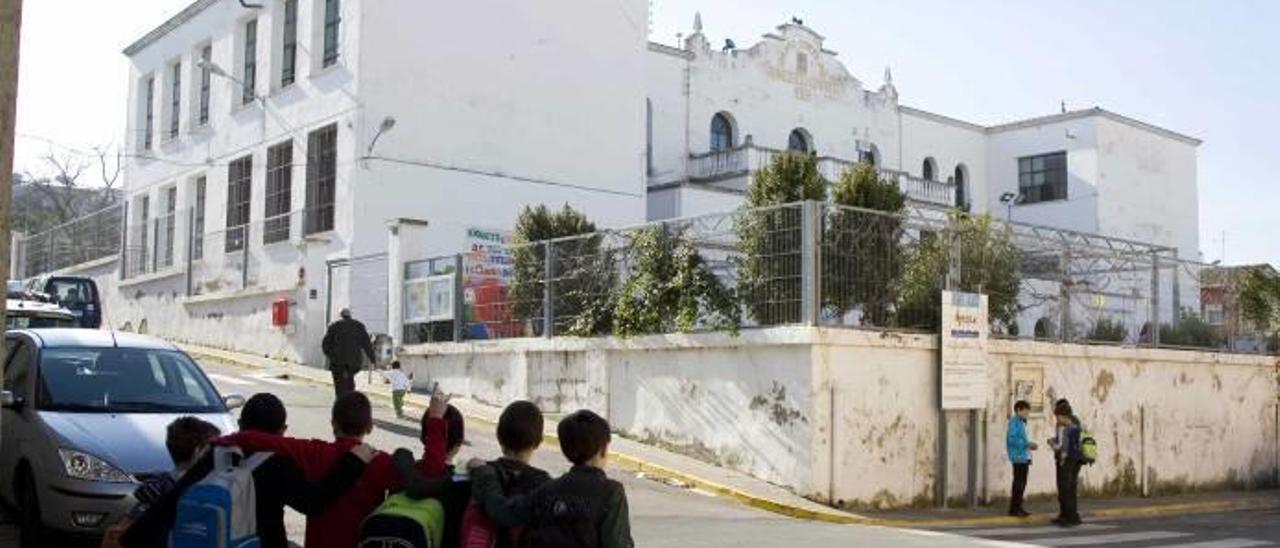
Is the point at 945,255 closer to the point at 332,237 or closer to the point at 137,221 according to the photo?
the point at 332,237

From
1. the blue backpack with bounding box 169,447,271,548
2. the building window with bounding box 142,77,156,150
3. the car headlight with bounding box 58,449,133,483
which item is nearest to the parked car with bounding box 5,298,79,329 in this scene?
the car headlight with bounding box 58,449,133,483

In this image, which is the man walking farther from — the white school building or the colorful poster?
the white school building

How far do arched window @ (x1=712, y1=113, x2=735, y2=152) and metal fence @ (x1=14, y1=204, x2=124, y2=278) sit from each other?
61.8 feet

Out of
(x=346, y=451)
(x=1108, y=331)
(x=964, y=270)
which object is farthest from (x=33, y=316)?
(x=1108, y=331)

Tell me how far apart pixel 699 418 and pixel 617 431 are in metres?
1.92

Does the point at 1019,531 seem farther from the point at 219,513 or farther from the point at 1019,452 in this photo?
the point at 219,513

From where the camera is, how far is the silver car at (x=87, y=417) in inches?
329

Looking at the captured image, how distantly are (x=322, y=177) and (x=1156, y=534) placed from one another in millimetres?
20460

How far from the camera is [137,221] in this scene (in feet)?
129

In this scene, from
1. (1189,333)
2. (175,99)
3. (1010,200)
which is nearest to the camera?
(1189,333)

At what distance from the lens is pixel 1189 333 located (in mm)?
21906

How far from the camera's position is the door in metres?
9.18

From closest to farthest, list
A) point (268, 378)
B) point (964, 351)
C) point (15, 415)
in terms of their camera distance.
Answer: point (15, 415) < point (964, 351) < point (268, 378)

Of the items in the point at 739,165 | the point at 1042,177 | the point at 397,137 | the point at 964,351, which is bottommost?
the point at 964,351
